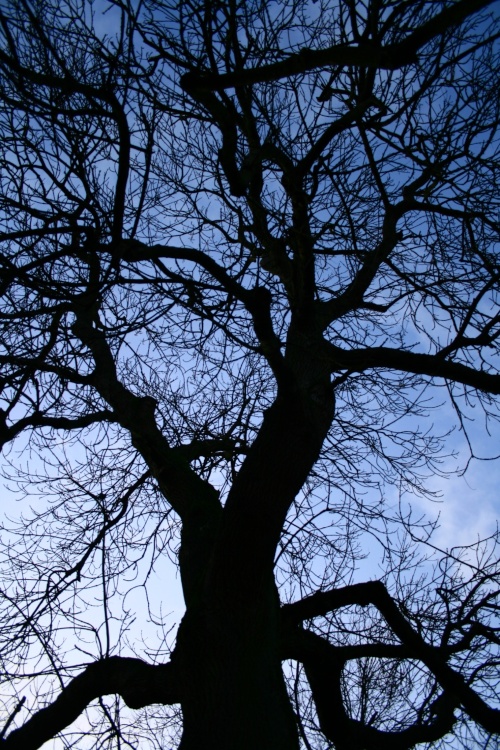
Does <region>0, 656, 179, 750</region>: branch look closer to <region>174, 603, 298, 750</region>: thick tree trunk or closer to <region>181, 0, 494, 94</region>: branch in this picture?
<region>174, 603, 298, 750</region>: thick tree trunk

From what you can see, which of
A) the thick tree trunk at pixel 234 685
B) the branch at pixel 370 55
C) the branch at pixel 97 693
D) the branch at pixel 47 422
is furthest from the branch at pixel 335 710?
the branch at pixel 370 55

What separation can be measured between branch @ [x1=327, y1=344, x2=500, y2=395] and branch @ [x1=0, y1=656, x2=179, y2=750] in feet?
5.38

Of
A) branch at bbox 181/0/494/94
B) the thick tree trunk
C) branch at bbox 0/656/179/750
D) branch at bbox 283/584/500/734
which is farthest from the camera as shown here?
branch at bbox 283/584/500/734

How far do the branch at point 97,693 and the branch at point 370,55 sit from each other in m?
2.34

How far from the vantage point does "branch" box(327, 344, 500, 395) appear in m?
2.96

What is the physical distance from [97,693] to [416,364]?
215 cm

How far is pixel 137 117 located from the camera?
3094mm

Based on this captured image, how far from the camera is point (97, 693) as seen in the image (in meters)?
2.72

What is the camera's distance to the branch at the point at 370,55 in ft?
5.25

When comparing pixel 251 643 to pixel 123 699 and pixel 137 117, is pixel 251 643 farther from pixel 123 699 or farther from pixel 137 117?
pixel 137 117

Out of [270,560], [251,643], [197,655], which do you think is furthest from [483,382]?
[197,655]

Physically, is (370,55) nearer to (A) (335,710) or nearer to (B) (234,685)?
(B) (234,685)

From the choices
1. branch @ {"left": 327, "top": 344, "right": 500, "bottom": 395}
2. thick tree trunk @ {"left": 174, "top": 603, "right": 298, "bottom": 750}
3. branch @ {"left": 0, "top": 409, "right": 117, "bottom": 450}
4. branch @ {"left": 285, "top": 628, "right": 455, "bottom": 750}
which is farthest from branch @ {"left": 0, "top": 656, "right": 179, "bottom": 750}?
branch @ {"left": 327, "top": 344, "right": 500, "bottom": 395}

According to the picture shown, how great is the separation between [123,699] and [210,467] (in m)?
1.78
